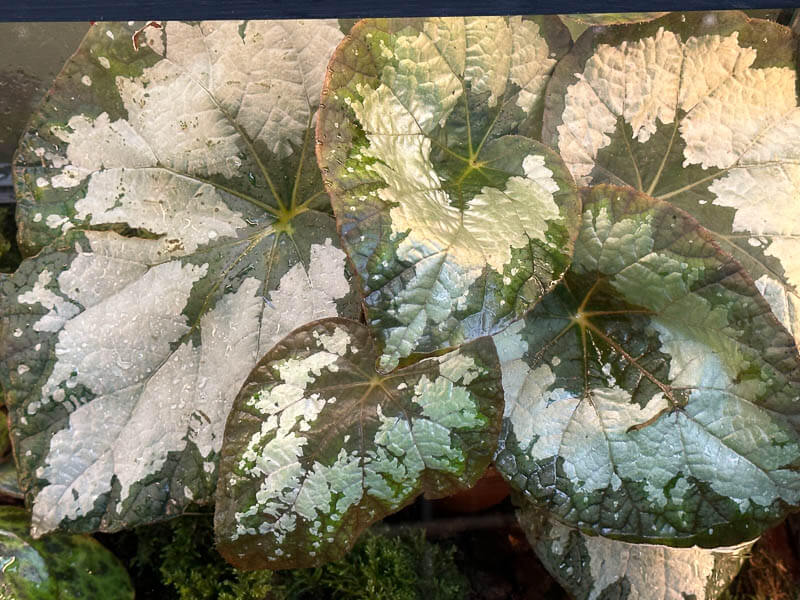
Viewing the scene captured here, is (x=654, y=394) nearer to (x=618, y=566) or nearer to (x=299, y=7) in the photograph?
(x=618, y=566)

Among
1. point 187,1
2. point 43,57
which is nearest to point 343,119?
point 187,1

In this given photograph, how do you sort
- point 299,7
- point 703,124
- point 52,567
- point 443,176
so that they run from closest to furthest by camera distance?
1. point 299,7
2. point 443,176
3. point 703,124
4. point 52,567

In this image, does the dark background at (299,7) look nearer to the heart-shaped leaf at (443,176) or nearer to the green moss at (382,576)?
the heart-shaped leaf at (443,176)

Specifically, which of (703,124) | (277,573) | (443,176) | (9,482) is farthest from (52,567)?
(703,124)

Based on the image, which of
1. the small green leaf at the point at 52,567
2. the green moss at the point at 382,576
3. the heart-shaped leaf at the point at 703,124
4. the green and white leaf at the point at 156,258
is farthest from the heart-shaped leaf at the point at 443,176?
the small green leaf at the point at 52,567

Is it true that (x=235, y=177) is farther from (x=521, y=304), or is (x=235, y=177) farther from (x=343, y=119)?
(x=521, y=304)

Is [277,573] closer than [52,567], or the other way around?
[52,567]

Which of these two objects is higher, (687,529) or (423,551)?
(687,529)
